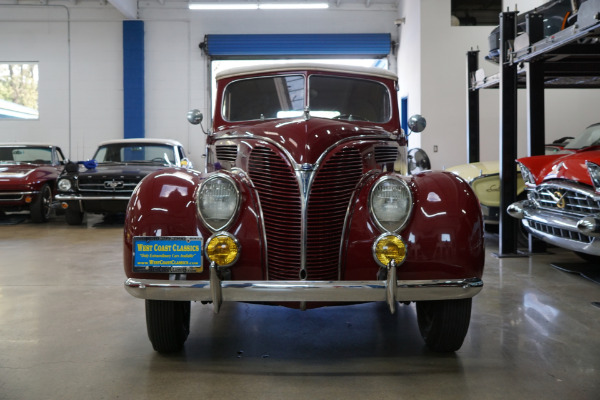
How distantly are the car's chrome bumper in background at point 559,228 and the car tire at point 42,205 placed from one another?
7.28 meters

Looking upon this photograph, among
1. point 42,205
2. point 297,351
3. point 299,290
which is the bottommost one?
point 297,351

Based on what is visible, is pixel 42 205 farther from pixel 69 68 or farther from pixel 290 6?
pixel 290 6

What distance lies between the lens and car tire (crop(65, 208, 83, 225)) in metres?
8.90

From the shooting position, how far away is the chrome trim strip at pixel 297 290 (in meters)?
2.62

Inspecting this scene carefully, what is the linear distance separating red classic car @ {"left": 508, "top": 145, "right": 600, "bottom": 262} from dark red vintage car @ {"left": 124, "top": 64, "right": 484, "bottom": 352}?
1.75 meters

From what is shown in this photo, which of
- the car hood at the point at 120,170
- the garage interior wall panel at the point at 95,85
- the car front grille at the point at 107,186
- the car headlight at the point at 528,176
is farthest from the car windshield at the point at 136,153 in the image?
the car headlight at the point at 528,176

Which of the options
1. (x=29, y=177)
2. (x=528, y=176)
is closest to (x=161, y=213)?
(x=528, y=176)

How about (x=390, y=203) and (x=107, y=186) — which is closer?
(x=390, y=203)

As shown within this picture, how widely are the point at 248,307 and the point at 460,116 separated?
8.96 m

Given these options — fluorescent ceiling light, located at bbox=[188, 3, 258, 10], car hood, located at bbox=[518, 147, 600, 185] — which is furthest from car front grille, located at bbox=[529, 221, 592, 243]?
fluorescent ceiling light, located at bbox=[188, 3, 258, 10]

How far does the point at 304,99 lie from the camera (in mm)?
3760

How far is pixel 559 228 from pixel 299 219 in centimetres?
282

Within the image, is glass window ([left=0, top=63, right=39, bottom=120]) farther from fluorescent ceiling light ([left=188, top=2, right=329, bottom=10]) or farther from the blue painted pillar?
fluorescent ceiling light ([left=188, top=2, right=329, bottom=10])

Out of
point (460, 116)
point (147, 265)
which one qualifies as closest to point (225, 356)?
point (147, 265)
